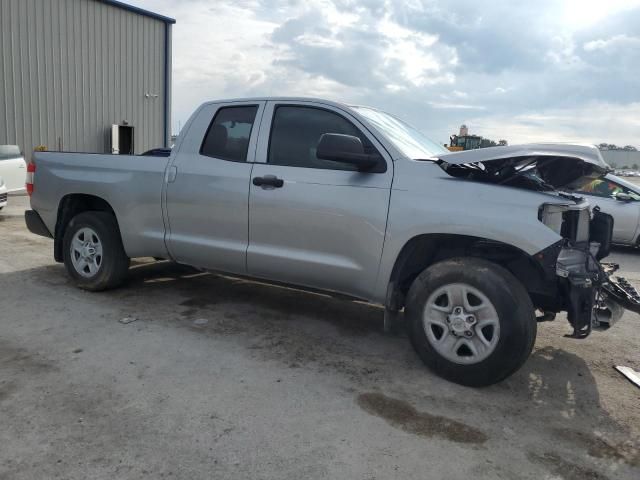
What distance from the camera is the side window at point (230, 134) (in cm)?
456

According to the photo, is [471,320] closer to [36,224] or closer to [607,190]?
[36,224]

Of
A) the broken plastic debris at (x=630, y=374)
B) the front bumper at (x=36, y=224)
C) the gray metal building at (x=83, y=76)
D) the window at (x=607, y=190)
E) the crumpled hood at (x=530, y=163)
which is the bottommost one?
the broken plastic debris at (x=630, y=374)

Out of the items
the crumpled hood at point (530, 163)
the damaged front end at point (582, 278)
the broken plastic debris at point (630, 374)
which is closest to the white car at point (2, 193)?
the crumpled hood at point (530, 163)

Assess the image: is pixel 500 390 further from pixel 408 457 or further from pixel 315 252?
pixel 315 252

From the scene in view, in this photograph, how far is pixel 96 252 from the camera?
17.7 feet

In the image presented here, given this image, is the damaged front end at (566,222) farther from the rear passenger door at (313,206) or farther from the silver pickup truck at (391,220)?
the rear passenger door at (313,206)

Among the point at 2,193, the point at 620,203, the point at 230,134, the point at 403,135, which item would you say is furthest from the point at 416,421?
the point at 2,193

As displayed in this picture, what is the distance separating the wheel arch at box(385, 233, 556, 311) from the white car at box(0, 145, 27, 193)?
32.5ft

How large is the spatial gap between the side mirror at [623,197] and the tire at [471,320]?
729 cm

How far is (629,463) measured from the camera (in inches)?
109

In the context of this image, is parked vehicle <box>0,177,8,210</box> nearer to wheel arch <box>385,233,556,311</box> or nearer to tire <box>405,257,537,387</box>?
wheel arch <box>385,233,556,311</box>

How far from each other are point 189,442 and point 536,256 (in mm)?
2334

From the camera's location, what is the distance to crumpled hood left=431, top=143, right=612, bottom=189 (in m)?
3.44

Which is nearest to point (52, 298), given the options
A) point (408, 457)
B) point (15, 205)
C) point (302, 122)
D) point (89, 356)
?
point (89, 356)
